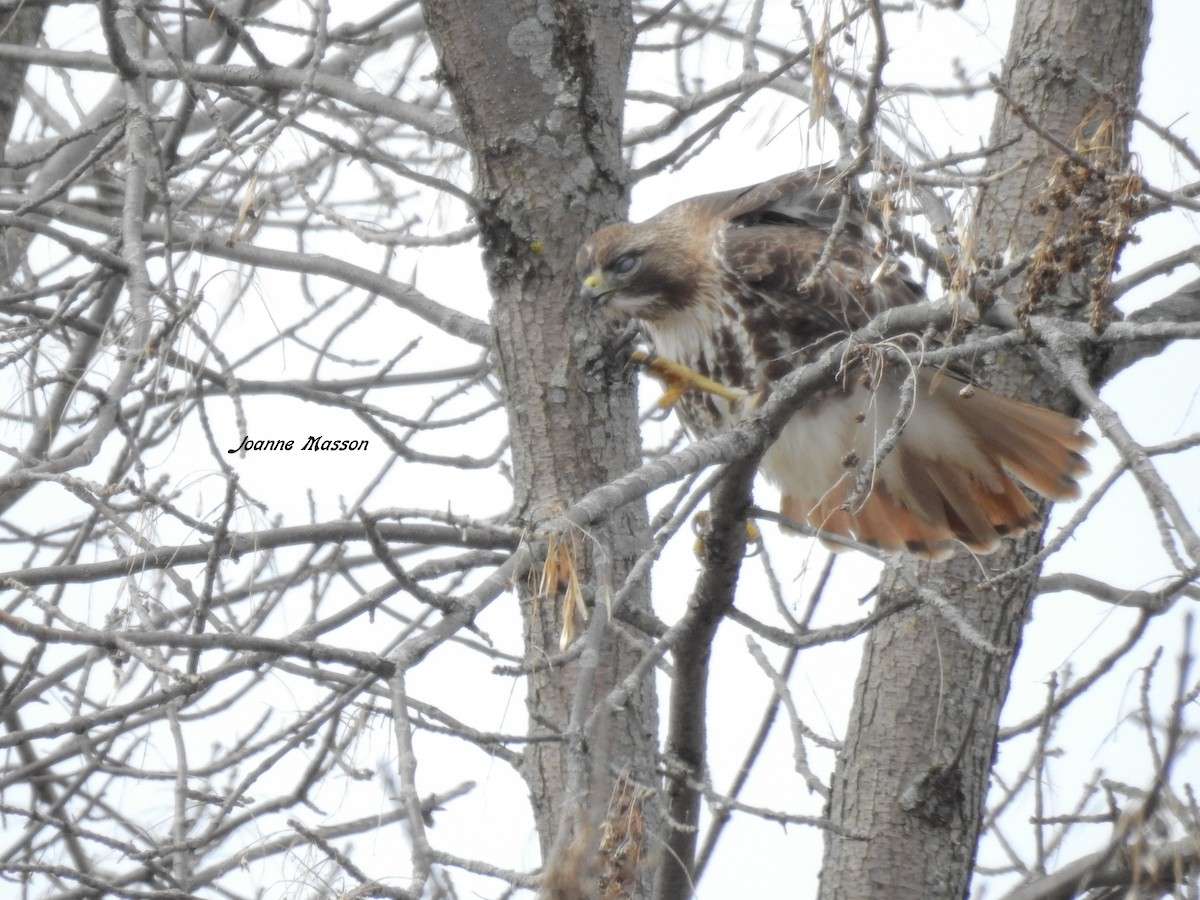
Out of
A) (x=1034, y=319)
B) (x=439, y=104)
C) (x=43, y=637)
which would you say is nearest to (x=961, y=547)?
→ (x=1034, y=319)

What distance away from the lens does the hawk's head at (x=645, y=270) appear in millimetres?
3293

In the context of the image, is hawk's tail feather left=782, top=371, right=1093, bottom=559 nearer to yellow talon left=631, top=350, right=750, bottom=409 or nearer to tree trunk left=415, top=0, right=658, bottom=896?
yellow talon left=631, top=350, right=750, bottom=409

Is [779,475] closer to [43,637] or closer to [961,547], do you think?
[961,547]

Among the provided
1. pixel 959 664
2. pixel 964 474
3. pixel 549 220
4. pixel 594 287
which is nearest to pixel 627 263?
pixel 594 287

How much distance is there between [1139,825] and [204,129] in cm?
492

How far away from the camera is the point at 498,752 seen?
82.7 inches

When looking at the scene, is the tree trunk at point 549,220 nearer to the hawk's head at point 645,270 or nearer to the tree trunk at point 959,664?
the hawk's head at point 645,270

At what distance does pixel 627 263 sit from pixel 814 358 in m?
0.55

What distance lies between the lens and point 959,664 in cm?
346

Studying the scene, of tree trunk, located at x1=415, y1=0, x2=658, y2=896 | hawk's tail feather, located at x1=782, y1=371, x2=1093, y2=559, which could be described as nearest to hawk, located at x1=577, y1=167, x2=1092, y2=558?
hawk's tail feather, located at x1=782, y1=371, x2=1093, y2=559

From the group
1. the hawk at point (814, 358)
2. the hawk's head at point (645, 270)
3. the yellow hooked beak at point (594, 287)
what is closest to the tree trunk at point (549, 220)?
the yellow hooked beak at point (594, 287)

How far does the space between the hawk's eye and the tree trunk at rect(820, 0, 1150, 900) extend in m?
0.89

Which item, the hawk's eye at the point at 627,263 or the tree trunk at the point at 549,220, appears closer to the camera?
the tree trunk at the point at 549,220

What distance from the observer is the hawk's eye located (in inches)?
137
